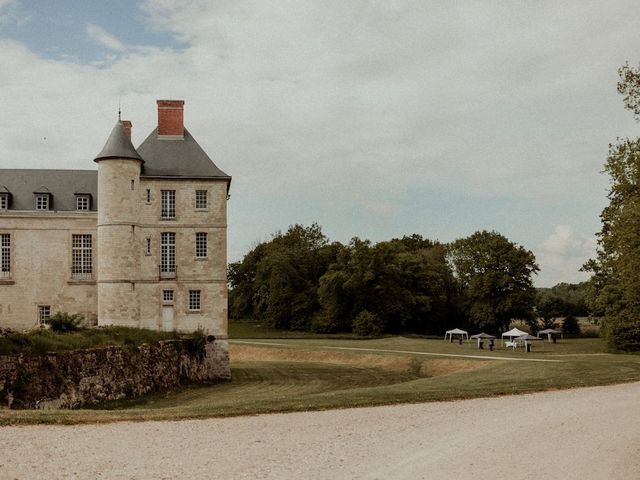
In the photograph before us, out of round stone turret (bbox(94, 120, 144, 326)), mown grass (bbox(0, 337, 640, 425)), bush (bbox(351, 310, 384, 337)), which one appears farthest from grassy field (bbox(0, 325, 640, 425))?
bush (bbox(351, 310, 384, 337))

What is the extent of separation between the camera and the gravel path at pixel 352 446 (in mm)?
10188

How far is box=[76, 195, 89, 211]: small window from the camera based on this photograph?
3891cm

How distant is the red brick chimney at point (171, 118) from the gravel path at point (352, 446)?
23841mm

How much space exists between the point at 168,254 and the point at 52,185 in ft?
30.3

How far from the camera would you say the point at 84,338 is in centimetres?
2564

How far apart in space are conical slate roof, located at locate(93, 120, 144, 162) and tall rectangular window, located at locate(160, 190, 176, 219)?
207 cm

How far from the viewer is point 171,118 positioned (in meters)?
36.9

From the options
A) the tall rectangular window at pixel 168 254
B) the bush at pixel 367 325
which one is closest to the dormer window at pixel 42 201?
the tall rectangular window at pixel 168 254

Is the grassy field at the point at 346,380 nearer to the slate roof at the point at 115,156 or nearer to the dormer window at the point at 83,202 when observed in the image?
the slate roof at the point at 115,156

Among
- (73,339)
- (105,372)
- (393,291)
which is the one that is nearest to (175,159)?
(73,339)

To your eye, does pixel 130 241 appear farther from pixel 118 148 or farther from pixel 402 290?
pixel 402 290

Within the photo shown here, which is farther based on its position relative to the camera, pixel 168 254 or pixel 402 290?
pixel 402 290

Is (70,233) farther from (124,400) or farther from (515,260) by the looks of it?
(515,260)

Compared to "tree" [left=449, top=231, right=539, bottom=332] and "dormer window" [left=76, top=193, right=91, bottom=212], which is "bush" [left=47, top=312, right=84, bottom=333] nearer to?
"dormer window" [left=76, top=193, right=91, bottom=212]
